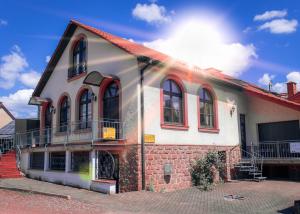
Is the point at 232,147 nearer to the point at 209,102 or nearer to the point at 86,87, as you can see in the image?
the point at 209,102

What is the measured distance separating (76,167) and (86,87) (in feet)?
13.2

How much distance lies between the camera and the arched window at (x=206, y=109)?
16.8 meters

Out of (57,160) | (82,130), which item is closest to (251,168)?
(82,130)

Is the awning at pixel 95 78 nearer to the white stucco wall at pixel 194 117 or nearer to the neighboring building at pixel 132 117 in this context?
Answer: the neighboring building at pixel 132 117

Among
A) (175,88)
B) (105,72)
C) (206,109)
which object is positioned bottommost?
(206,109)

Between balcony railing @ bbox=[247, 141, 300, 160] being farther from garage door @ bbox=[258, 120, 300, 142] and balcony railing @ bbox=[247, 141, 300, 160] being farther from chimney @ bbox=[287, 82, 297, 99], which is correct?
chimney @ bbox=[287, 82, 297, 99]

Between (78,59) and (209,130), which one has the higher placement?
(78,59)

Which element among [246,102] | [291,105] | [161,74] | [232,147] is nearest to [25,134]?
[161,74]

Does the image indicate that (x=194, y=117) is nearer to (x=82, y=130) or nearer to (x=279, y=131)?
(x=82, y=130)

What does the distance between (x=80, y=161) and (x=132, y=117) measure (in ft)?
12.8

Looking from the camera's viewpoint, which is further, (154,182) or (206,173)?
(206,173)

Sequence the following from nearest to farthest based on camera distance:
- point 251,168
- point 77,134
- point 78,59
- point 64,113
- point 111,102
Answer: point 111,102 → point 77,134 → point 251,168 → point 78,59 → point 64,113

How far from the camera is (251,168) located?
1708 cm

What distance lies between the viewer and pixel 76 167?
15.9m
